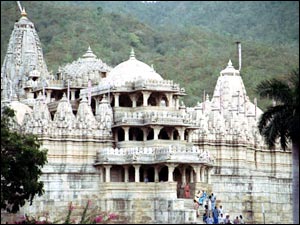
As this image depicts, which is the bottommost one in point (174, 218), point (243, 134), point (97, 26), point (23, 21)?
point (174, 218)

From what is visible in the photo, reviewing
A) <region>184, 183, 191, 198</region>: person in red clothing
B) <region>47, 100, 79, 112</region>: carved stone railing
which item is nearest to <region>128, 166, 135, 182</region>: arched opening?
<region>184, 183, 191, 198</region>: person in red clothing

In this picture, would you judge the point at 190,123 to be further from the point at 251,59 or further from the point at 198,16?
the point at 198,16

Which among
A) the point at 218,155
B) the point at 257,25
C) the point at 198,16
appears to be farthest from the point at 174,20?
the point at 218,155

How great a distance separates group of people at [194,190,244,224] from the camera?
5994 centimetres

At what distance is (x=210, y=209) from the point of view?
61906 millimetres

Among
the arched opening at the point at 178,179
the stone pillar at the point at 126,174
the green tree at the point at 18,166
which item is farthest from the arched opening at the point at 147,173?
the green tree at the point at 18,166

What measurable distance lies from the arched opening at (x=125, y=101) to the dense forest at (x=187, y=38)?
36.6 m

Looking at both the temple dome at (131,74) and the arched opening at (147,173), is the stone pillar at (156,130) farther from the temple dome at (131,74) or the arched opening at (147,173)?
the temple dome at (131,74)

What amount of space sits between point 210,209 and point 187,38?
78404mm

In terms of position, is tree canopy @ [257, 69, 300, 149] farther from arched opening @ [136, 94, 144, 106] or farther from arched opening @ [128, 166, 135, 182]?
arched opening @ [136, 94, 144, 106]

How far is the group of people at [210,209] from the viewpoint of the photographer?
5994 cm

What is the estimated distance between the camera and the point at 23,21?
7981 centimetres

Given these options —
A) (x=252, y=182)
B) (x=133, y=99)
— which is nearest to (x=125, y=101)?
(x=133, y=99)

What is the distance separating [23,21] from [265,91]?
105 ft
